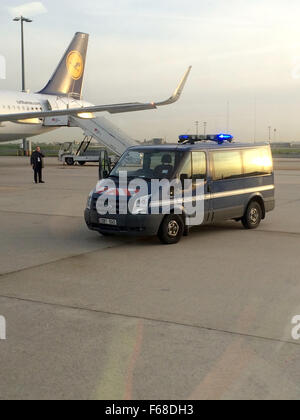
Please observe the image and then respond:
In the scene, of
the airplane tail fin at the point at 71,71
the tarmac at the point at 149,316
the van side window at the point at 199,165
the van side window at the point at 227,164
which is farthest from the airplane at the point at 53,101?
the tarmac at the point at 149,316

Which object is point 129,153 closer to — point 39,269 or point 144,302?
point 39,269

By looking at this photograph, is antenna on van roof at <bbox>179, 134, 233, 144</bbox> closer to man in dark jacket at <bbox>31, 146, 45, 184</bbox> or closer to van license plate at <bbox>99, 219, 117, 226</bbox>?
van license plate at <bbox>99, 219, 117, 226</bbox>

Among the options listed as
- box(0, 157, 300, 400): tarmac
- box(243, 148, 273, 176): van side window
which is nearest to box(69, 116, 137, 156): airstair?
box(243, 148, 273, 176): van side window

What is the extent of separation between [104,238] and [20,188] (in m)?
11.1

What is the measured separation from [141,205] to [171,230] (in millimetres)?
755

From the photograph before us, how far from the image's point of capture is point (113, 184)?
34.9ft

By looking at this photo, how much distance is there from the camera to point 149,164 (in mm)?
10852

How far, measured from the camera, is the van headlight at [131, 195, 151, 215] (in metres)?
9.91

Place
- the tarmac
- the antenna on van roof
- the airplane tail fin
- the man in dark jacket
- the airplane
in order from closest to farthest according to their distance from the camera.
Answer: the tarmac
the antenna on van roof
the man in dark jacket
the airplane
the airplane tail fin

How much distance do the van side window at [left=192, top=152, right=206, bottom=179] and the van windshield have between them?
1.11ft

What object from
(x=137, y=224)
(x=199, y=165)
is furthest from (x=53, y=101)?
(x=137, y=224)

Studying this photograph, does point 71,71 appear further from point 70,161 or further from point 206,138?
point 206,138

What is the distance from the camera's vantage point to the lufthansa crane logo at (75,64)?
141ft

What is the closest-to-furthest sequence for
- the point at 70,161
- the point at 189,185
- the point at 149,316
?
the point at 149,316 < the point at 189,185 < the point at 70,161
